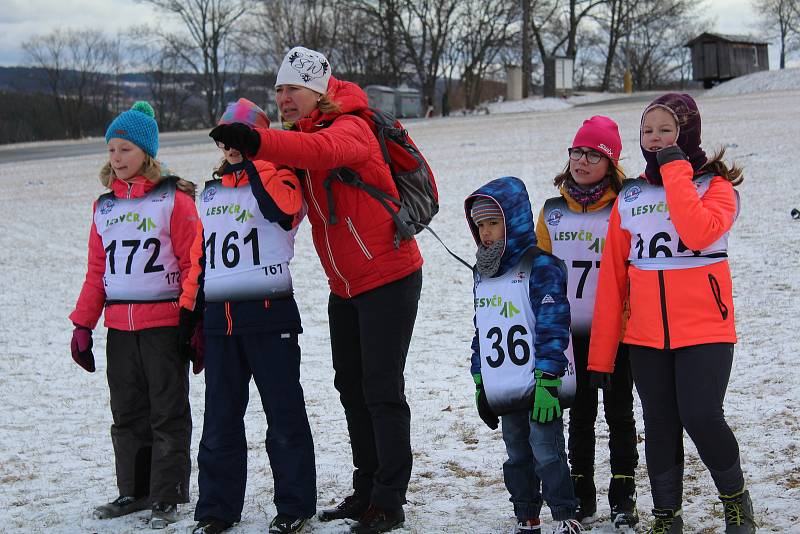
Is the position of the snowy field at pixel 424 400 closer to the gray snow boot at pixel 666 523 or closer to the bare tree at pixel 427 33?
the gray snow boot at pixel 666 523

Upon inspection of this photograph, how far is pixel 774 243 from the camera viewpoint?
31.4ft

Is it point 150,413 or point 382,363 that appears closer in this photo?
point 382,363

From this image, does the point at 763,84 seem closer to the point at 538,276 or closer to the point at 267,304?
the point at 538,276

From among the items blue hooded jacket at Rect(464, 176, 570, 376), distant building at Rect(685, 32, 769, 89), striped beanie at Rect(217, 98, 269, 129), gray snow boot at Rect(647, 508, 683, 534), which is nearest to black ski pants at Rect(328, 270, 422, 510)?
blue hooded jacket at Rect(464, 176, 570, 376)

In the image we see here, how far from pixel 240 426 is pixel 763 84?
33814mm

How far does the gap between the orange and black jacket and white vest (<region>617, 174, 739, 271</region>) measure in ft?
4.30

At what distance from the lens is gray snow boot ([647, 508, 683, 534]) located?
3.43 metres

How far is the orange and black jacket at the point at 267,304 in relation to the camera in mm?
3666

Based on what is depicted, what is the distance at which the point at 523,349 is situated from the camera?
3.50 meters

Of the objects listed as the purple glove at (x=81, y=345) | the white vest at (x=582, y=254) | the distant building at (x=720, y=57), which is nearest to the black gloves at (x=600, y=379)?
the white vest at (x=582, y=254)

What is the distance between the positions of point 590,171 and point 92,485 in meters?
2.93

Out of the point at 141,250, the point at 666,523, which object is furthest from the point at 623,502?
the point at 141,250

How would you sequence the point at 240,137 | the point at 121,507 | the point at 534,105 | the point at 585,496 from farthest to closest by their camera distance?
1. the point at 534,105
2. the point at 121,507
3. the point at 585,496
4. the point at 240,137

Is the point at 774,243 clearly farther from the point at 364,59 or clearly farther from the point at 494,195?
the point at 364,59
